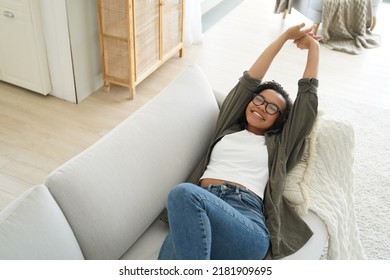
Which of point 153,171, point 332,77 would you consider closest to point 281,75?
point 332,77

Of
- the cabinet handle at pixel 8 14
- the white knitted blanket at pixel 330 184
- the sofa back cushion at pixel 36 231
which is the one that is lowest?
the white knitted blanket at pixel 330 184

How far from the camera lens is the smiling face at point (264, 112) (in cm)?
171

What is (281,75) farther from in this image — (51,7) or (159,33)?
(51,7)

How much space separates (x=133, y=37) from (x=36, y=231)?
1898mm

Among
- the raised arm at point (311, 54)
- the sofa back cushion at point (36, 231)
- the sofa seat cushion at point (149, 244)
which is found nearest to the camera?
the sofa back cushion at point (36, 231)

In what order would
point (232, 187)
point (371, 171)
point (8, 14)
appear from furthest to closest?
point (8, 14) → point (371, 171) → point (232, 187)

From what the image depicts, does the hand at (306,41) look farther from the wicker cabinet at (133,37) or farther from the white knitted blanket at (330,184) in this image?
the wicker cabinet at (133,37)

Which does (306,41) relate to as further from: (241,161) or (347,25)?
(347,25)

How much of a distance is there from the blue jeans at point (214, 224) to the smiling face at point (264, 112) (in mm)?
297

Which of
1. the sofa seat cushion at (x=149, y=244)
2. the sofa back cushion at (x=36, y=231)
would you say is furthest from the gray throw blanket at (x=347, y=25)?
the sofa back cushion at (x=36, y=231)

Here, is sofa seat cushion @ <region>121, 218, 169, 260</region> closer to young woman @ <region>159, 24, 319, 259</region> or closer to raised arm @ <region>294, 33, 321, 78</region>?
young woman @ <region>159, 24, 319, 259</region>

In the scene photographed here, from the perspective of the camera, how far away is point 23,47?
111 inches

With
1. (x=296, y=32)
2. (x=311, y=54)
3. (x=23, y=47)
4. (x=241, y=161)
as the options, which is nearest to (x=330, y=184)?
(x=241, y=161)
